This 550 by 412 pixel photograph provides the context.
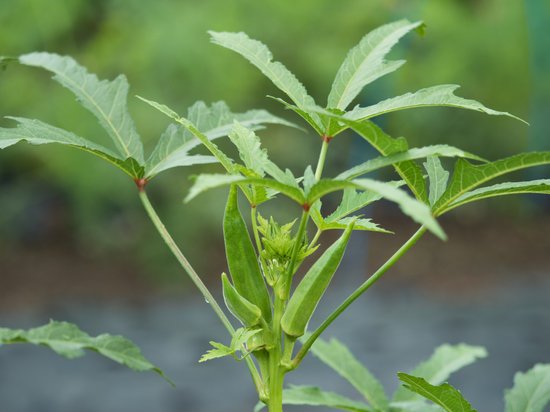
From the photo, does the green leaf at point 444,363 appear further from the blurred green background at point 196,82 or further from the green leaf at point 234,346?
the blurred green background at point 196,82

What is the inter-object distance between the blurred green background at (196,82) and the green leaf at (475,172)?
2.64 metres

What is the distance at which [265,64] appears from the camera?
45cm

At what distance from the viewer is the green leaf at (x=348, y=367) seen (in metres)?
0.58

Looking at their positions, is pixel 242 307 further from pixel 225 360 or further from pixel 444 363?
pixel 225 360

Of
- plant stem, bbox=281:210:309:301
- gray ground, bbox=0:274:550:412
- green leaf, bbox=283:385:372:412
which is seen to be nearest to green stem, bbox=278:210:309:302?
plant stem, bbox=281:210:309:301

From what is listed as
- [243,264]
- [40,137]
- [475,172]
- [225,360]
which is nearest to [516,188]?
[475,172]

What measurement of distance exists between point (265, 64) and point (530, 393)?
10.2 inches

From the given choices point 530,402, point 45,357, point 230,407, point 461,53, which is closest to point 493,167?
point 530,402

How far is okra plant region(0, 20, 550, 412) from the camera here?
1.24 ft

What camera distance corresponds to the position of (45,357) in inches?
115

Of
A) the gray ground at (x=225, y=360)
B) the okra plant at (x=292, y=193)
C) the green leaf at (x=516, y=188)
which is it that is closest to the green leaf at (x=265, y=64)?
the okra plant at (x=292, y=193)

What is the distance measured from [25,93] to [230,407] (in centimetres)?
173

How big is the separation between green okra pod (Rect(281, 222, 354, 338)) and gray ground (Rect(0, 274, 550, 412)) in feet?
7.00

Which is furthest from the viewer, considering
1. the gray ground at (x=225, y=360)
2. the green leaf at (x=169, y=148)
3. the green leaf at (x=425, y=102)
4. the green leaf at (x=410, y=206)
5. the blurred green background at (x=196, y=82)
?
the blurred green background at (x=196, y=82)
